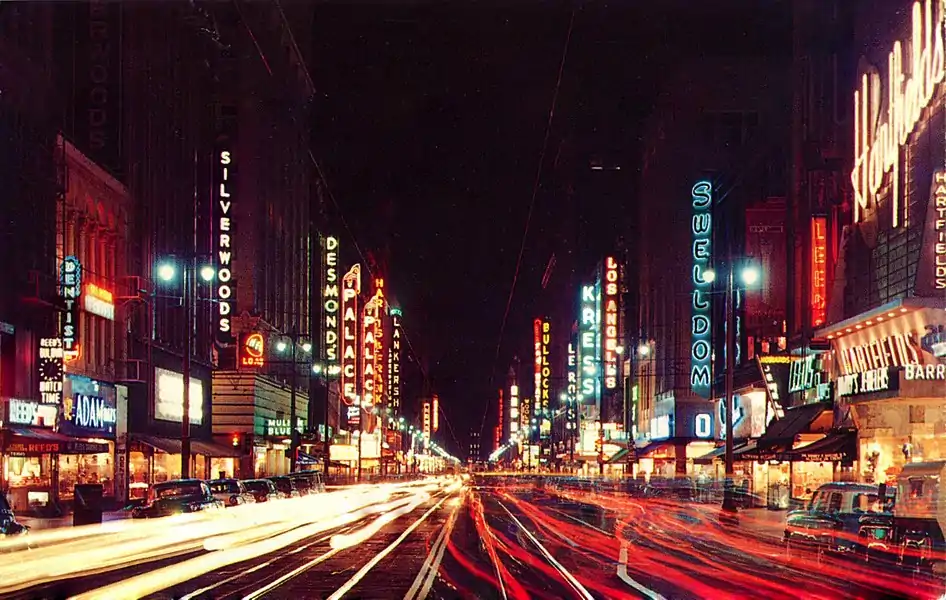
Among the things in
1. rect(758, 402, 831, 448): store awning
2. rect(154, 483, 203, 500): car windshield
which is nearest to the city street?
rect(154, 483, 203, 500): car windshield

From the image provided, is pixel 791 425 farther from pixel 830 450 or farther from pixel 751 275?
pixel 751 275

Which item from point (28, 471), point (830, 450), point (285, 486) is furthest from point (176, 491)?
point (285, 486)

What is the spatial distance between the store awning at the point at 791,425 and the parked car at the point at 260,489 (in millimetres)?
22653

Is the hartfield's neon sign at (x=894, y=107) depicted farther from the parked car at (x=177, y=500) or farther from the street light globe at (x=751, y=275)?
the parked car at (x=177, y=500)

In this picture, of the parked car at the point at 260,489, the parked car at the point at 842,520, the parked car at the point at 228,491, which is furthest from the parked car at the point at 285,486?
the parked car at the point at 842,520

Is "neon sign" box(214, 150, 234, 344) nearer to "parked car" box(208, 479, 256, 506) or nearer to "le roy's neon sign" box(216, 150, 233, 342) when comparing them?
"le roy's neon sign" box(216, 150, 233, 342)

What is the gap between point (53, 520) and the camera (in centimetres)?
4838

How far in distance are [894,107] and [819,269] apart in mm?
11890

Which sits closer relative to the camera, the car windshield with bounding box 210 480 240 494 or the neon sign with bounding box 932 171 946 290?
the neon sign with bounding box 932 171 946 290

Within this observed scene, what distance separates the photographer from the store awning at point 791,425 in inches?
2180

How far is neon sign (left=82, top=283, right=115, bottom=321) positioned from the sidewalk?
27.7 feet

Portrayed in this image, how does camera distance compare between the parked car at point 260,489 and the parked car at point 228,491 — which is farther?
the parked car at point 260,489

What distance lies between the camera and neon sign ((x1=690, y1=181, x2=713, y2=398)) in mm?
85938

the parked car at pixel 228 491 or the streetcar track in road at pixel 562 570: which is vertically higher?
the streetcar track in road at pixel 562 570
